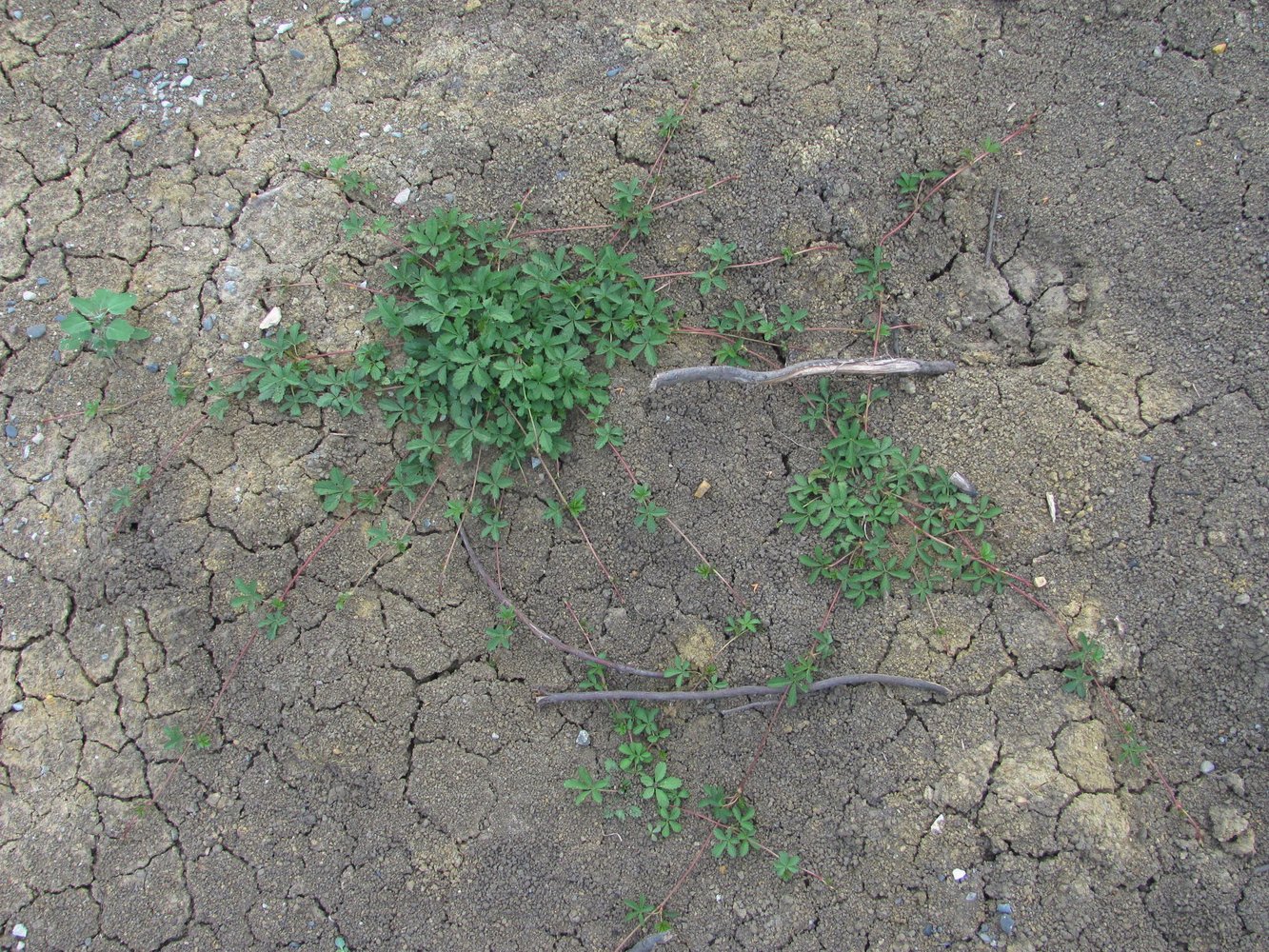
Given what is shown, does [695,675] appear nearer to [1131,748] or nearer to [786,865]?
[786,865]

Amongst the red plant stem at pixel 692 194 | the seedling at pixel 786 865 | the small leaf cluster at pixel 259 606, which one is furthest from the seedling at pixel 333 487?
the seedling at pixel 786 865

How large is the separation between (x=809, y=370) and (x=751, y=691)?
1.14m

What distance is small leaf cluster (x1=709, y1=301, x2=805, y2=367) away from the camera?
2.97 metres

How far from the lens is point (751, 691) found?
9.24ft

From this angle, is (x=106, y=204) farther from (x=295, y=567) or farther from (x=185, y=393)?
(x=295, y=567)

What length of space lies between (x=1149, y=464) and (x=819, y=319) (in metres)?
1.25

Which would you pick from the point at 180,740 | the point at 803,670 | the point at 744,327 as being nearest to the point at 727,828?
the point at 803,670

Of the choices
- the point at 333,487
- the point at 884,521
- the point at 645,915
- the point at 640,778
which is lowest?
the point at 645,915

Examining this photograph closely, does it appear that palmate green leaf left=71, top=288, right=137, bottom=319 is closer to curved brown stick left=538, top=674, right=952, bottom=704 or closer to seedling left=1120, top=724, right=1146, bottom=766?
curved brown stick left=538, top=674, right=952, bottom=704

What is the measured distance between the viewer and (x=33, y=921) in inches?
108

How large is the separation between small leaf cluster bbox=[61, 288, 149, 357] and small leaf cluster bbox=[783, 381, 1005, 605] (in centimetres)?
250

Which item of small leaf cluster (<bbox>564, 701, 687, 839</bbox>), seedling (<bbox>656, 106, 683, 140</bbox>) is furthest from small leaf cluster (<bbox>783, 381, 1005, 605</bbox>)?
seedling (<bbox>656, 106, 683, 140</bbox>)

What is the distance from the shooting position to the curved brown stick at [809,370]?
2.91 m

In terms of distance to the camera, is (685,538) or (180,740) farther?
(685,538)
